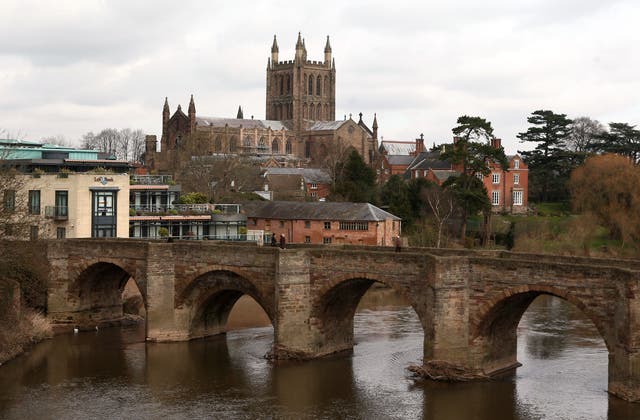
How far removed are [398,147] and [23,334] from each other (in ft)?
377

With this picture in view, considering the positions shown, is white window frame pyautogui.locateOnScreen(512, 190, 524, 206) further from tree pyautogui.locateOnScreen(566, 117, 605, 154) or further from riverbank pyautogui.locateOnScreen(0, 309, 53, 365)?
riverbank pyautogui.locateOnScreen(0, 309, 53, 365)

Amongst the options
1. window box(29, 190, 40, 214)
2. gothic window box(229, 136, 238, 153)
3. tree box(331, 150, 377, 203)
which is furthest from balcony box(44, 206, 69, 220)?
gothic window box(229, 136, 238, 153)

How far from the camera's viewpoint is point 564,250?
7138cm

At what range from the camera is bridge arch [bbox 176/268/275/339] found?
41844 millimetres

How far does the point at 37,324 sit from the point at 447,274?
72.8 ft

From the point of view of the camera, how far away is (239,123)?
146875 millimetres

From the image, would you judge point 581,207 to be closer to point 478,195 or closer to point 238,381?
point 478,195

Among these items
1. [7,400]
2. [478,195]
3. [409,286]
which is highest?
[478,195]

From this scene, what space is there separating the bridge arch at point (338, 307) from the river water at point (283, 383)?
0.85m

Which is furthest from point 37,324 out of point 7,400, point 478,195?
point 478,195

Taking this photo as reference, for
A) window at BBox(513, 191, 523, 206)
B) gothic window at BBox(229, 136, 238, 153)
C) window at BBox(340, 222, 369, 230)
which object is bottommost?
window at BBox(340, 222, 369, 230)

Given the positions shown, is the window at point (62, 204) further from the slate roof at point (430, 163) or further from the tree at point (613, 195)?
the slate roof at point (430, 163)

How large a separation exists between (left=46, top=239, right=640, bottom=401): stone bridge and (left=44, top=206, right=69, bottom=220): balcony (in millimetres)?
4547

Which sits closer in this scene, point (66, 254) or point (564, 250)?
point (66, 254)
